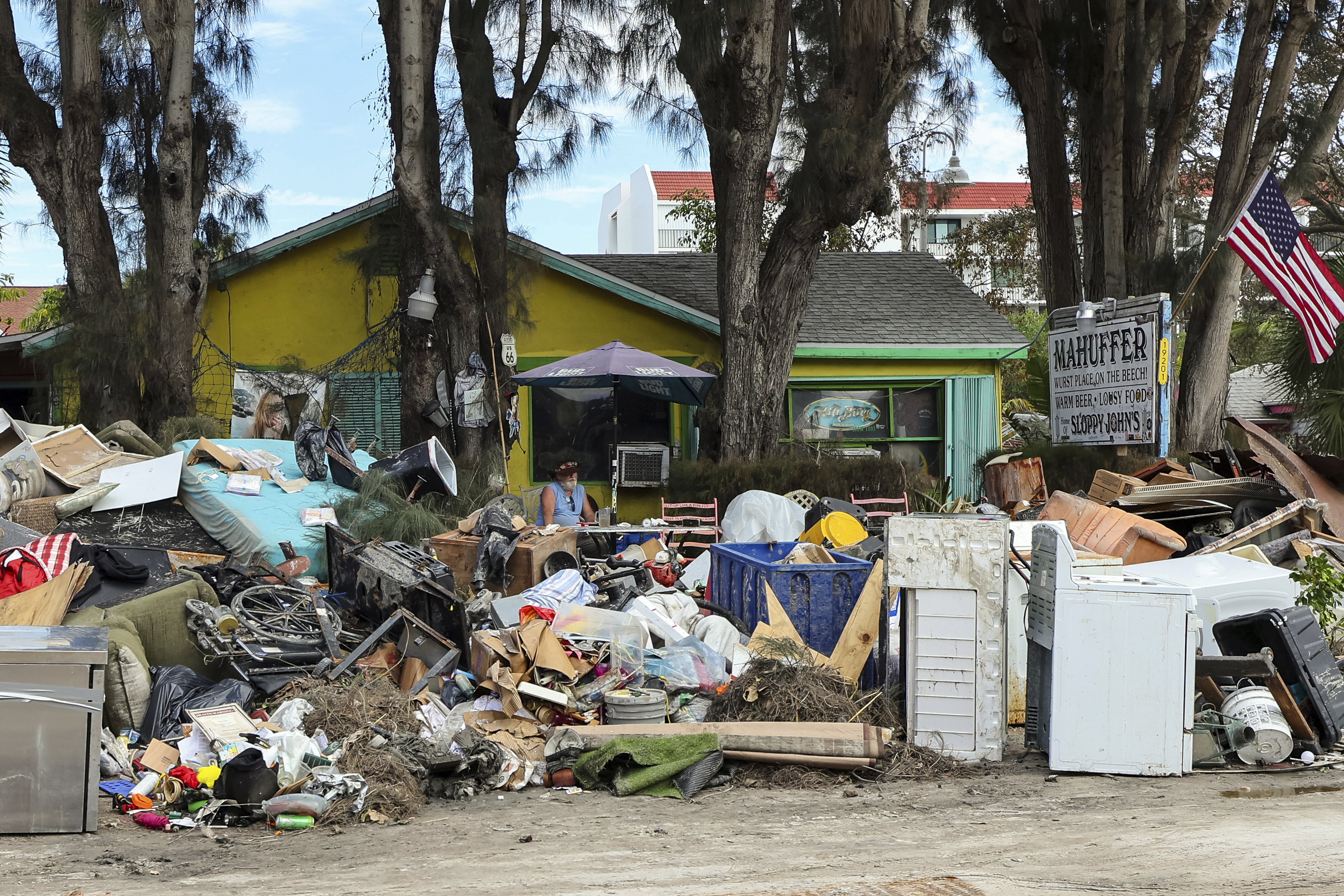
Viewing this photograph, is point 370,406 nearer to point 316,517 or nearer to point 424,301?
point 424,301

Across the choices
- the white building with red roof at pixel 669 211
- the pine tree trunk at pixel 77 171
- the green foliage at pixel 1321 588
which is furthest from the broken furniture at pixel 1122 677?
the white building with red roof at pixel 669 211

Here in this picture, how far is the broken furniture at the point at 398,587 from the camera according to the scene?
25.2ft

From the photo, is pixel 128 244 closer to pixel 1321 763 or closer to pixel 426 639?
pixel 426 639

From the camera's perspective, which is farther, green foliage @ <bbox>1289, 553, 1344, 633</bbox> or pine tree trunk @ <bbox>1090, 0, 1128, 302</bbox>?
pine tree trunk @ <bbox>1090, 0, 1128, 302</bbox>

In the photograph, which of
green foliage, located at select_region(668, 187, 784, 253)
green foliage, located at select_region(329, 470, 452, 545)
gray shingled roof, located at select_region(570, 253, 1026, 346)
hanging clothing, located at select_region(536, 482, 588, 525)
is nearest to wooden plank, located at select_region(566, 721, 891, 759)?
green foliage, located at select_region(329, 470, 452, 545)

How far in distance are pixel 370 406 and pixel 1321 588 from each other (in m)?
11.2

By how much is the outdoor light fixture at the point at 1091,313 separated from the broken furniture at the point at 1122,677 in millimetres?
6344

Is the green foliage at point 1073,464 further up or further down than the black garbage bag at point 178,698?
further up

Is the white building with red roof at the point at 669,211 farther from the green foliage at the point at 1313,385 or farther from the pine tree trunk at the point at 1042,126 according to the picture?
the green foliage at the point at 1313,385

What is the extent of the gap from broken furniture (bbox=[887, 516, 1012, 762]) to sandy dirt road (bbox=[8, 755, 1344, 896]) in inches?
15.0

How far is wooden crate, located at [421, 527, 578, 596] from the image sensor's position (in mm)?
9805

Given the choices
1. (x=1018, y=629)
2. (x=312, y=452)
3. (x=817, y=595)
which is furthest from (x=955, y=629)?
(x=312, y=452)

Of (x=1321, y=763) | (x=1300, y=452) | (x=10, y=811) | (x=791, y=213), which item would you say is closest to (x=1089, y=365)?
(x=1300, y=452)

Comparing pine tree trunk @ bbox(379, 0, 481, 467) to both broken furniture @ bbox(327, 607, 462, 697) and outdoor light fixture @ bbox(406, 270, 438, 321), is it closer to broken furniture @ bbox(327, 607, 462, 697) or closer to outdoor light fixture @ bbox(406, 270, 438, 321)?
outdoor light fixture @ bbox(406, 270, 438, 321)
